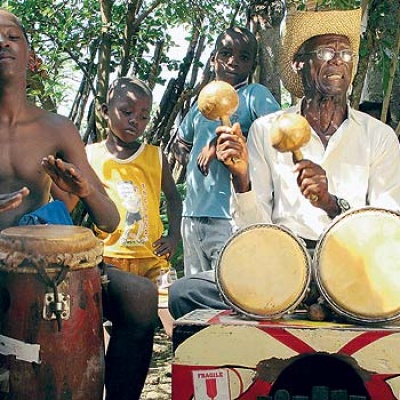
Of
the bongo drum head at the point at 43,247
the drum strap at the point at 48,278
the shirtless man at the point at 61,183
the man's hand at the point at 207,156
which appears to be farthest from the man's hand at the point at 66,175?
the man's hand at the point at 207,156

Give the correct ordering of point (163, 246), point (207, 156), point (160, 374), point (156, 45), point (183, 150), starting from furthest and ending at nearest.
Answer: point (156, 45), point (160, 374), point (183, 150), point (163, 246), point (207, 156)

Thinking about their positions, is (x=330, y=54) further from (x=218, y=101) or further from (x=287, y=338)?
(x=287, y=338)

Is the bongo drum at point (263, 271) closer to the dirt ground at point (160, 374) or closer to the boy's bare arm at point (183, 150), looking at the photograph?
the dirt ground at point (160, 374)

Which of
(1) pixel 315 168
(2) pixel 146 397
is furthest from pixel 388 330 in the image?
(2) pixel 146 397

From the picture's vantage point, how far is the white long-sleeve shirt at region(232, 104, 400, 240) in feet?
10.7

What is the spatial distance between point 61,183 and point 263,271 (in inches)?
31.2

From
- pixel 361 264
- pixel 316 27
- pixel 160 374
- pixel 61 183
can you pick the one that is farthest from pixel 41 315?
pixel 160 374

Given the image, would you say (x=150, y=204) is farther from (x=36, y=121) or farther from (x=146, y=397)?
(x=36, y=121)

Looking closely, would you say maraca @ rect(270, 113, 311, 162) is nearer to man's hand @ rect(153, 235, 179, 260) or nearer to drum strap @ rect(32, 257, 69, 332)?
drum strap @ rect(32, 257, 69, 332)

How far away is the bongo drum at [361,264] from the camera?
2639mm

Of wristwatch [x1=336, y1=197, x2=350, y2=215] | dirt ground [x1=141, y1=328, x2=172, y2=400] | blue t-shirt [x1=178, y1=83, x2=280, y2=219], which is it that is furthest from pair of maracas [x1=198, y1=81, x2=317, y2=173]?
dirt ground [x1=141, y1=328, x2=172, y2=400]

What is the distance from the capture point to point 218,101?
2881mm

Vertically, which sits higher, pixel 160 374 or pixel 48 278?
pixel 48 278

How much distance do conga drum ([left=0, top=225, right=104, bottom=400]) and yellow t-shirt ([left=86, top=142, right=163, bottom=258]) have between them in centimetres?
180
